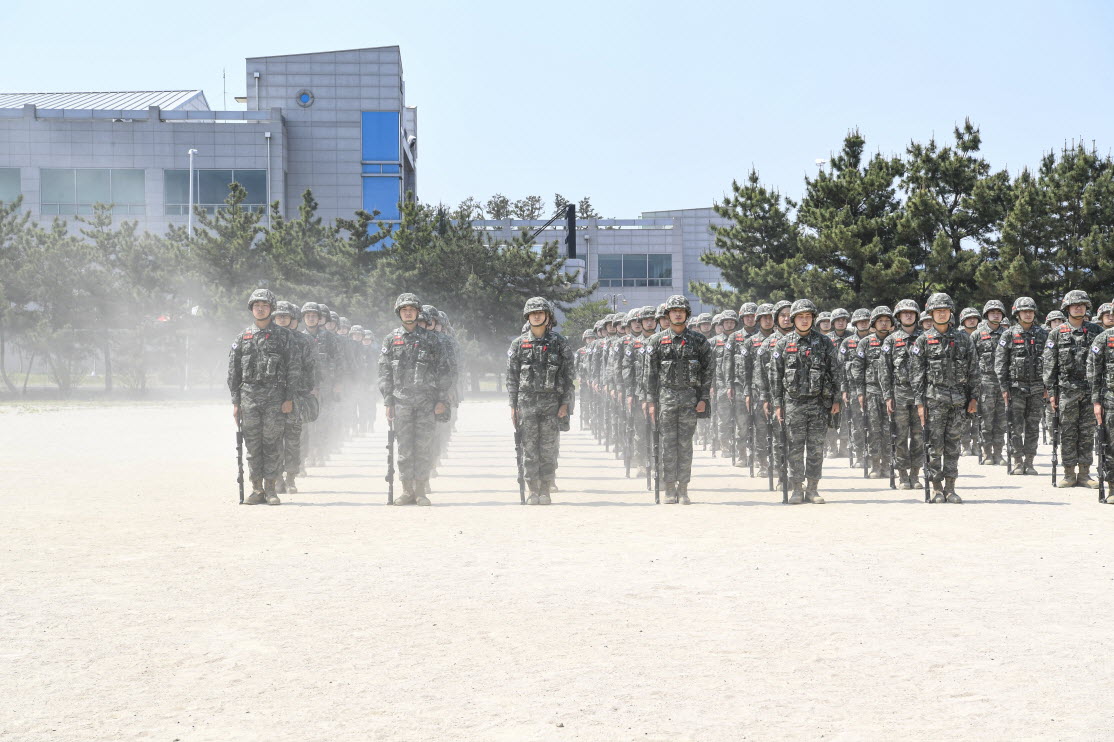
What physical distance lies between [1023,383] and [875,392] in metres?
1.96

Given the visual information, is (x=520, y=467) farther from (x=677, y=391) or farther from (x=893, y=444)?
(x=893, y=444)

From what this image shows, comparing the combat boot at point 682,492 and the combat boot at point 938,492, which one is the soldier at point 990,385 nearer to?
the combat boot at point 938,492

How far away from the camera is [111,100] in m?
81.8

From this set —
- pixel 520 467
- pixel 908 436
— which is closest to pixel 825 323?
pixel 908 436

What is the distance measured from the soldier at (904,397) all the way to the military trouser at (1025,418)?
2.17 metres

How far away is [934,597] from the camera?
8172mm

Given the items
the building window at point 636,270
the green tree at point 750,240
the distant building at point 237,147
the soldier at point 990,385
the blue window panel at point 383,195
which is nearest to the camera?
the soldier at point 990,385

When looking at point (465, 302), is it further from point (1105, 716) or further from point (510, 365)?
point (1105, 716)

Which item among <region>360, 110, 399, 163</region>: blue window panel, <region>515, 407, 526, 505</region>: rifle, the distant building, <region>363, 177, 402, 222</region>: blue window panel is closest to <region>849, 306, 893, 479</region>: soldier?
<region>515, 407, 526, 505</region>: rifle

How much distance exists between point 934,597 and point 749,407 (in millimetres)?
8701

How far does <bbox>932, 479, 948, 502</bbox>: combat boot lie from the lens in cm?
1359

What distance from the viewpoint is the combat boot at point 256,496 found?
1378cm

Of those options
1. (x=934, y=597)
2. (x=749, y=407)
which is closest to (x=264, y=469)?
(x=749, y=407)

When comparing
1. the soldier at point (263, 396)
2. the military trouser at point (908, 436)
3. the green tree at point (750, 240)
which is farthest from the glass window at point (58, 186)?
the military trouser at point (908, 436)
